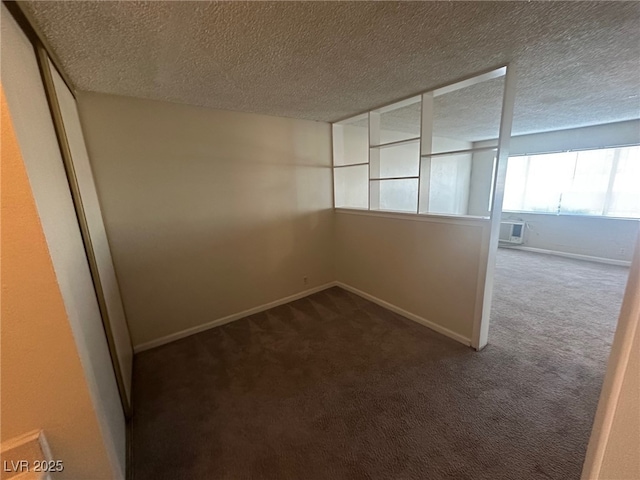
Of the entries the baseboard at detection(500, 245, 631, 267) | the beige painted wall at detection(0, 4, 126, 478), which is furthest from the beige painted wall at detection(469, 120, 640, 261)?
the beige painted wall at detection(0, 4, 126, 478)

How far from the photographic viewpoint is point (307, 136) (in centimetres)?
333

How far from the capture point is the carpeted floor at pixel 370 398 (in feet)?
4.76

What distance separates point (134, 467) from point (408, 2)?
2882 mm

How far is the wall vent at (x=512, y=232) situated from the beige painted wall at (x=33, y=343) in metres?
7.39

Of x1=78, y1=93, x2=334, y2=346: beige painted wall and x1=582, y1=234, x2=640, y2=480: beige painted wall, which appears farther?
x1=78, y1=93, x2=334, y2=346: beige painted wall

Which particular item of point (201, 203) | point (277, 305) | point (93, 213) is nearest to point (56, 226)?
point (93, 213)

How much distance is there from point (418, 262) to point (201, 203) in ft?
7.98

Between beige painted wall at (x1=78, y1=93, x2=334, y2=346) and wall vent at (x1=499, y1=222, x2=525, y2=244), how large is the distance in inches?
197

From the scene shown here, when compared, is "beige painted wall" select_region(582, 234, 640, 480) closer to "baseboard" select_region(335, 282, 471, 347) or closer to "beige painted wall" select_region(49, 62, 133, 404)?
"baseboard" select_region(335, 282, 471, 347)

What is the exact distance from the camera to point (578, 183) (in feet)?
16.9

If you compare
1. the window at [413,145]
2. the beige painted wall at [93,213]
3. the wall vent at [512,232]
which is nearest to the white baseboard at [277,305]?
the beige painted wall at [93,213]

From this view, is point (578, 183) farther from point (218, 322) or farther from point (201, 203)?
point (218, 322)

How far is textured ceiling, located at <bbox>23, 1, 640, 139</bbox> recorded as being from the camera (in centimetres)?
124

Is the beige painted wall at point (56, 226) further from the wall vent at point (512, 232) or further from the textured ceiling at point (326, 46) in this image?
the wall vent at point (512, 232)
